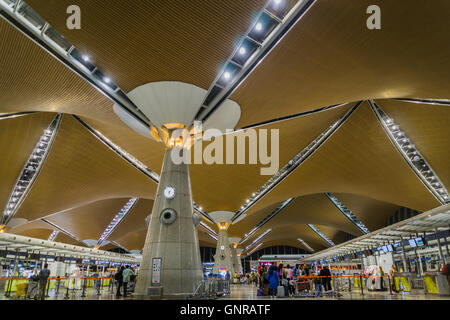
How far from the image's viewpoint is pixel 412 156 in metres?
21.6

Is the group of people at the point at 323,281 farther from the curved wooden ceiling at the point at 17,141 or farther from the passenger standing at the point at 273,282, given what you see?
the curved wooden ceiling at the point at 17,141

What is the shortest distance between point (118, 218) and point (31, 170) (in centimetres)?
1984

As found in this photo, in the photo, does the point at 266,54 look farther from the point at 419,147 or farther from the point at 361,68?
the point at 419,147

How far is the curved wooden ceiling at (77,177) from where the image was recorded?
22.5 m

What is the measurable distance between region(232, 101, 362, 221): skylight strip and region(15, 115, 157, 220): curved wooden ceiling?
10.7 meters

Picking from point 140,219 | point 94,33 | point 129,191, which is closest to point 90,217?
point 140,219

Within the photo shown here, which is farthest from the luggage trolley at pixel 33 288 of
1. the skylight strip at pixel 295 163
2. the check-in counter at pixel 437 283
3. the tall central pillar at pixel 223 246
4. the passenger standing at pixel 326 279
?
the tall central pillar at pixel 223 246

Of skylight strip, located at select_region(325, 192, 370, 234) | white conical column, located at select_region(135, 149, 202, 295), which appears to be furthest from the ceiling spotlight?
skylight strip, located at select_region(325, 192, 370, 234)

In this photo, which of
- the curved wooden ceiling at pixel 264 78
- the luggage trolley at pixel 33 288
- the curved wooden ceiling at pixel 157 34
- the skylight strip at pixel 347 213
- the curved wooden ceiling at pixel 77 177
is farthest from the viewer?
the skylight strip at pixel 347 213

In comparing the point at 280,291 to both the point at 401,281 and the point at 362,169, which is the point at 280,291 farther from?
the point at 362,169

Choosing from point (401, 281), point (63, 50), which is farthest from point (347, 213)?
point (63, 50)

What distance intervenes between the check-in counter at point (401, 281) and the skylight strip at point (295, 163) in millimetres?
10444

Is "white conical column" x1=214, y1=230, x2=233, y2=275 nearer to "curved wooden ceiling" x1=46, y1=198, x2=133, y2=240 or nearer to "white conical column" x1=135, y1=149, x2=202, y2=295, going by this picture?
"curved wooden ceiling" x1=46, y1=198, x2=133, y2=240
